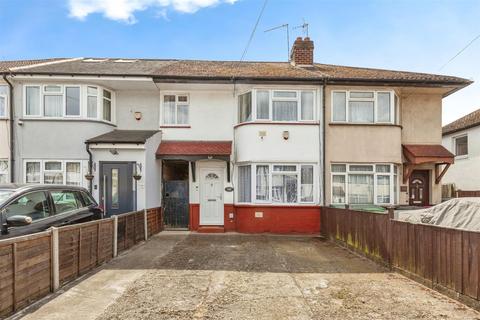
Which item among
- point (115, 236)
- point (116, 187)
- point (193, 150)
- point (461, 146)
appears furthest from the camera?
point (461, 146)

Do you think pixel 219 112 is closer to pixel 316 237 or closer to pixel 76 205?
pixel 316 237

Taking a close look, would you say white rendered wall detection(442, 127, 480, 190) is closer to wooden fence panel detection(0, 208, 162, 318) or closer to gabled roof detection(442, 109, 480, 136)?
gabled roof detection(442, 109, 480, 136)

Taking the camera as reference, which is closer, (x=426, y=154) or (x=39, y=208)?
(x=39, y=208)

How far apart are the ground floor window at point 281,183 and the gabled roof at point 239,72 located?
3.17m

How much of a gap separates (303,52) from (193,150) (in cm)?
661

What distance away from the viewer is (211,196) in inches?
535

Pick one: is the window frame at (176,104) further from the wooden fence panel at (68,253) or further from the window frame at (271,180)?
the wooden fence panel at (68,253)

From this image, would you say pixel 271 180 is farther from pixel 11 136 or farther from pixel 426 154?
pixel 11 136

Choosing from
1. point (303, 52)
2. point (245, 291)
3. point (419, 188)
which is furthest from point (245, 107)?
point (245, 291)

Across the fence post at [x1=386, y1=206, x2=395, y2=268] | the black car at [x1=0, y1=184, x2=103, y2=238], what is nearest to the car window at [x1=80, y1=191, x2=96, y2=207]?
the black car at [x1=0, y1=184, x2=103, y2=238]

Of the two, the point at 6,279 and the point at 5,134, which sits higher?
the point at 5,134

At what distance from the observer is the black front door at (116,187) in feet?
39.8

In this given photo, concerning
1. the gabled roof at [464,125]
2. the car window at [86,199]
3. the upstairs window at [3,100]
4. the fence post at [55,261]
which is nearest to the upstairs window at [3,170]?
the upstairs window at [3,100]

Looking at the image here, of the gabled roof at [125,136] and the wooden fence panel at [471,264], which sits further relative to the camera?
the gabled roof at [125,136]
